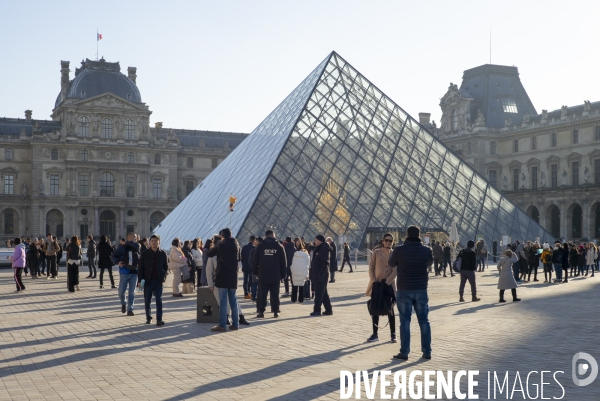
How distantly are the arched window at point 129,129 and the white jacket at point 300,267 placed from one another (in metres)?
63.3

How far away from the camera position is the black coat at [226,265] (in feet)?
36.0

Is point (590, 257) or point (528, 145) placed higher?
point (528, 145)

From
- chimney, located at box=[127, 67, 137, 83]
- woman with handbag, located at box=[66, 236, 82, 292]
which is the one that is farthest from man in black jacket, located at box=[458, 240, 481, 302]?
chimney, located at box=[127, 67, 137, 83]

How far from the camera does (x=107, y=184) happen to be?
75.5 meters

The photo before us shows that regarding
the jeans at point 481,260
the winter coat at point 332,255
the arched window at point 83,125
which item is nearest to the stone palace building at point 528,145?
the jeans at point 481,260

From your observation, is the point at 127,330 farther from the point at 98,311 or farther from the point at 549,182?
the point at 549,182

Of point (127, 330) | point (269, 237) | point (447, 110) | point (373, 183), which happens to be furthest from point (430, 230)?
point (447, 110)

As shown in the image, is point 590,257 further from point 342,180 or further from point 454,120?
point 454,120

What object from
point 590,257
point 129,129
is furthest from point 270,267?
point 129,129

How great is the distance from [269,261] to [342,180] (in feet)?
59.2

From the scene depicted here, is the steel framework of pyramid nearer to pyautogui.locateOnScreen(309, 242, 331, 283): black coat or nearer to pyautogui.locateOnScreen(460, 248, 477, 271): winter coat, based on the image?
pyautogui.locateOnScreen(460, 248, 477, 271): winter coat

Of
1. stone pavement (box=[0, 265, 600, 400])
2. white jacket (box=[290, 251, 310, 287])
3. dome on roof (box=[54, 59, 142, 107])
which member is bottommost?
stone pavement (box=[0, 265, 600, 400])

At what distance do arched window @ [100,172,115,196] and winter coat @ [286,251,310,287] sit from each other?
63036 millimetres

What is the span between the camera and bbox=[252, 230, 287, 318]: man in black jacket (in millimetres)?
12453
